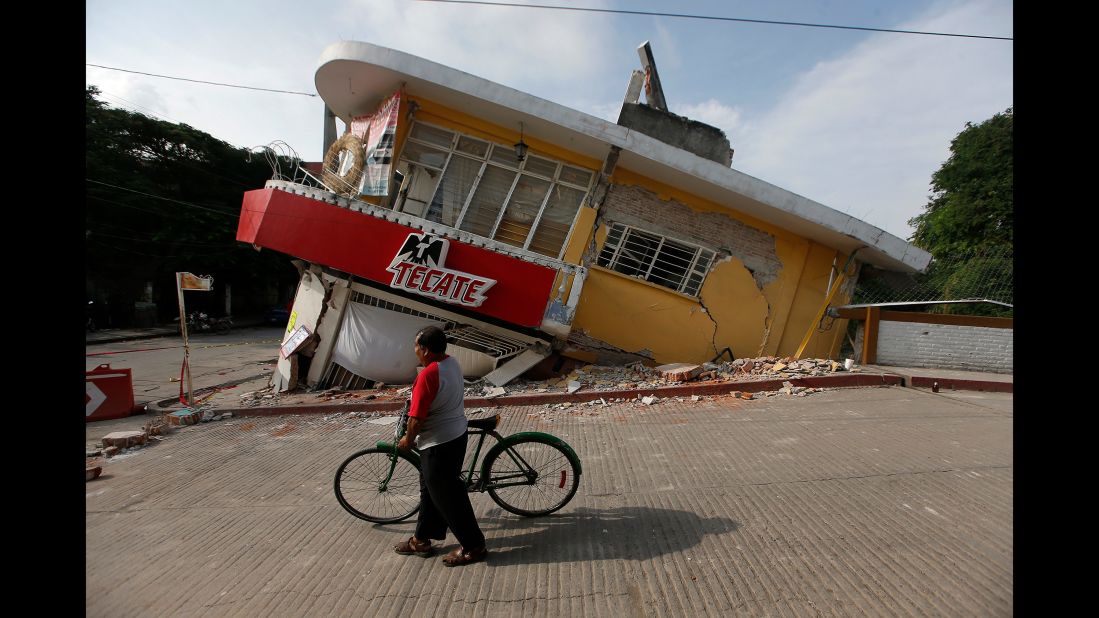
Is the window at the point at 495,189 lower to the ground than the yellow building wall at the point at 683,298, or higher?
higher

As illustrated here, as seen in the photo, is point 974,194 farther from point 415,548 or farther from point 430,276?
point 415,548

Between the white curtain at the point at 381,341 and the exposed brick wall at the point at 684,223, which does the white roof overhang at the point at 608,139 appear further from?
the white curtain at the point at 381,341

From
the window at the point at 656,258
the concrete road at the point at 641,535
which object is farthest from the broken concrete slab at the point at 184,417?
the window at the point at 656,258

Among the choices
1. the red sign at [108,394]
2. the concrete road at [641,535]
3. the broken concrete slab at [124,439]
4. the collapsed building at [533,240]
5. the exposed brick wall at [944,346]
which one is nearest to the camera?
the concrete road at [641,535]

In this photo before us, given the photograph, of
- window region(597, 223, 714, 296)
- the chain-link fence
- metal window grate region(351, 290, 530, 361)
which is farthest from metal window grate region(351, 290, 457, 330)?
the chain-link fence

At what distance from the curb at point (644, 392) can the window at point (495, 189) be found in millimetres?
3149

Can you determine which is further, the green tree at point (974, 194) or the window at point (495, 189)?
the green tree at point (974, 194)

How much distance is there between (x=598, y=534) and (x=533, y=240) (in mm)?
6761

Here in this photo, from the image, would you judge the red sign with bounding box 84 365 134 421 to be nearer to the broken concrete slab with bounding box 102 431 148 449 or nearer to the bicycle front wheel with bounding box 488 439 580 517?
the broken concrete slab with bounding box 102 431 148 449

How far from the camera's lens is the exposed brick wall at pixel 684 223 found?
913 centimetres

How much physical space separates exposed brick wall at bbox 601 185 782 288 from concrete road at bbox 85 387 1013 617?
14.6 feet

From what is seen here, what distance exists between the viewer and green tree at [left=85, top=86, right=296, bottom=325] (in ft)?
69.1
